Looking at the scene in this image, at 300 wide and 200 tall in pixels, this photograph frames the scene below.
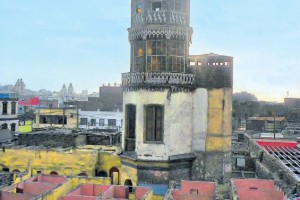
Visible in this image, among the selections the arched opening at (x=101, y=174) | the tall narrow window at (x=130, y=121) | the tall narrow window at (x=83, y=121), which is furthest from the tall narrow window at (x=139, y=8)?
the tall narrow window at (x=83, y=121)

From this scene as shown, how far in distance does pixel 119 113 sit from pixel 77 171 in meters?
38.9

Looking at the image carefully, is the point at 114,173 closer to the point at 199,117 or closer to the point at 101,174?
the point at 101,174

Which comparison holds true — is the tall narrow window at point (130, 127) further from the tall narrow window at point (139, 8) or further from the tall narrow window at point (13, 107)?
the tall narrow window at point (13, 107)

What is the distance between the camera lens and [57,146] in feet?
105

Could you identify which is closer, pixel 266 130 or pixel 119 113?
pixel 266 130

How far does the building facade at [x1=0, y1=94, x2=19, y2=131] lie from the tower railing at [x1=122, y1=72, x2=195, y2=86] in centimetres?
3849

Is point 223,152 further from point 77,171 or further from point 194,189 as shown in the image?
point 77,171

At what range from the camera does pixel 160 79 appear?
80.9 ft

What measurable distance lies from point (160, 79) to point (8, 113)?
4172 cm

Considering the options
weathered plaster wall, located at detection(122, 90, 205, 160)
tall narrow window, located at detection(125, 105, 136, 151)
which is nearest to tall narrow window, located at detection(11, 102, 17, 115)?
tall narrow window, located at detection(125, 105, 136, 151)

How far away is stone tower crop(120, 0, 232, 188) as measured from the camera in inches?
969

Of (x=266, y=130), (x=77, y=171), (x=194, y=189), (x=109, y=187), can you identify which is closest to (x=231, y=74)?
(x=194, y=189)

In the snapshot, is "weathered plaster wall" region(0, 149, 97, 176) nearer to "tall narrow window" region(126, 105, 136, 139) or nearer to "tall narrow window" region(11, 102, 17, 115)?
"tall narrow window" region(126, 105, 136, 139)

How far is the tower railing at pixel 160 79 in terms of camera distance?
24656mm
